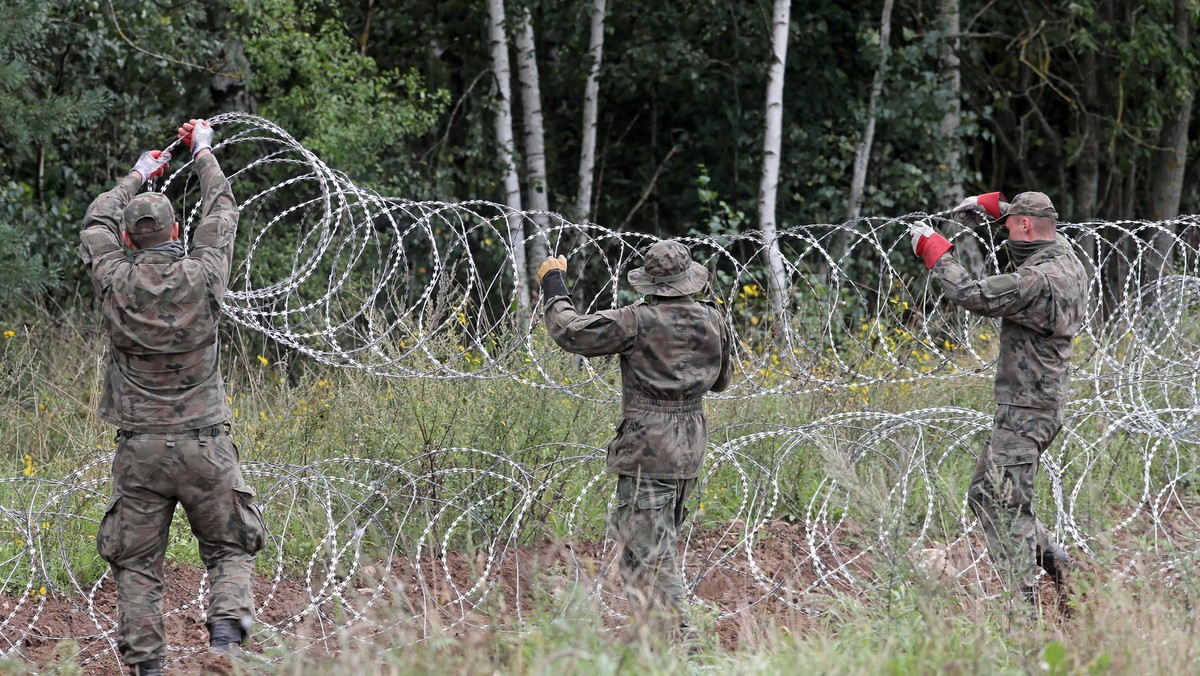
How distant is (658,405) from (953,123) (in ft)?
31.8

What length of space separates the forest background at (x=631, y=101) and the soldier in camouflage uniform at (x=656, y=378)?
17.1 ft

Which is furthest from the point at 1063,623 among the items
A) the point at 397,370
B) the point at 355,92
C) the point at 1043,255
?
the point at 355,92

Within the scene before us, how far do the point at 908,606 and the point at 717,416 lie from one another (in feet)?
11.6

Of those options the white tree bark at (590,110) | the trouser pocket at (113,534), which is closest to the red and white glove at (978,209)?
the trouser pocket at (113,534)

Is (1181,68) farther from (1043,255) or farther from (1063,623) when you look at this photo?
(1063,623)

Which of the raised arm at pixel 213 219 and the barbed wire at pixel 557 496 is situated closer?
the raised arm at pixel 213 219

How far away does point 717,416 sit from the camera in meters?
8.30

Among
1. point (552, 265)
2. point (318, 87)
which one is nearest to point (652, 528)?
point (552, 265)

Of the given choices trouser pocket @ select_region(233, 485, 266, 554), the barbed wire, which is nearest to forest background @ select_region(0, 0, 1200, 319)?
the barbed wire

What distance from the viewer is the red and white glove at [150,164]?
5.57 m

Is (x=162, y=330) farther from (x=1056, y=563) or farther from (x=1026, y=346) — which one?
(x=1056, y=563)

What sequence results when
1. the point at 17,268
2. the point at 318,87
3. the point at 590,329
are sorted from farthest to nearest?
the point at 318,87
the point at 17,268
the point at 590,329

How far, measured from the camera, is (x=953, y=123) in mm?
13969

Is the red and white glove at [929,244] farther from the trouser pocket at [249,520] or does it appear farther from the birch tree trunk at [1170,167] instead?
the birch tree trunk at [1170,167]
